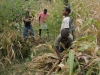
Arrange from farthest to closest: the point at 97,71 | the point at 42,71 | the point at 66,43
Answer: the point at 66,43 → the point at 42,71 → the point at 97,71

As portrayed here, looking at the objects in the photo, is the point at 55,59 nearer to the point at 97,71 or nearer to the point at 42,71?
the point at 42,71

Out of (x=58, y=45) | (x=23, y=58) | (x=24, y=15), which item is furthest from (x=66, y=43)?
(x=24, y=15)

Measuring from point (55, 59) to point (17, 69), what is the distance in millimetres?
1511

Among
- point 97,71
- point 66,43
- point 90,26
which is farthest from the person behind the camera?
point 90,26

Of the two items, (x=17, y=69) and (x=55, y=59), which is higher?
(x=55, y=59)

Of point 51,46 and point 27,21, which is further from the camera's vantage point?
point 27,21

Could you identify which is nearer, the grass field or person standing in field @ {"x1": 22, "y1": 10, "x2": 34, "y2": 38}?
the grass field

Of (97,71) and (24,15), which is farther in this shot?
(24,15)

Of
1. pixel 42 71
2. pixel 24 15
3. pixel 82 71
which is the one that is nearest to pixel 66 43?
pixel 42 71

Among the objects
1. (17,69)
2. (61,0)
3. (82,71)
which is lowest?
(17,69)

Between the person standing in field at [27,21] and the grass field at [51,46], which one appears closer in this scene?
the grass field at [51,46]

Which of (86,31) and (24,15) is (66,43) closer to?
(86,31)

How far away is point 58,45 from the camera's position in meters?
4.34

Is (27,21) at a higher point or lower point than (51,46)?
higher
